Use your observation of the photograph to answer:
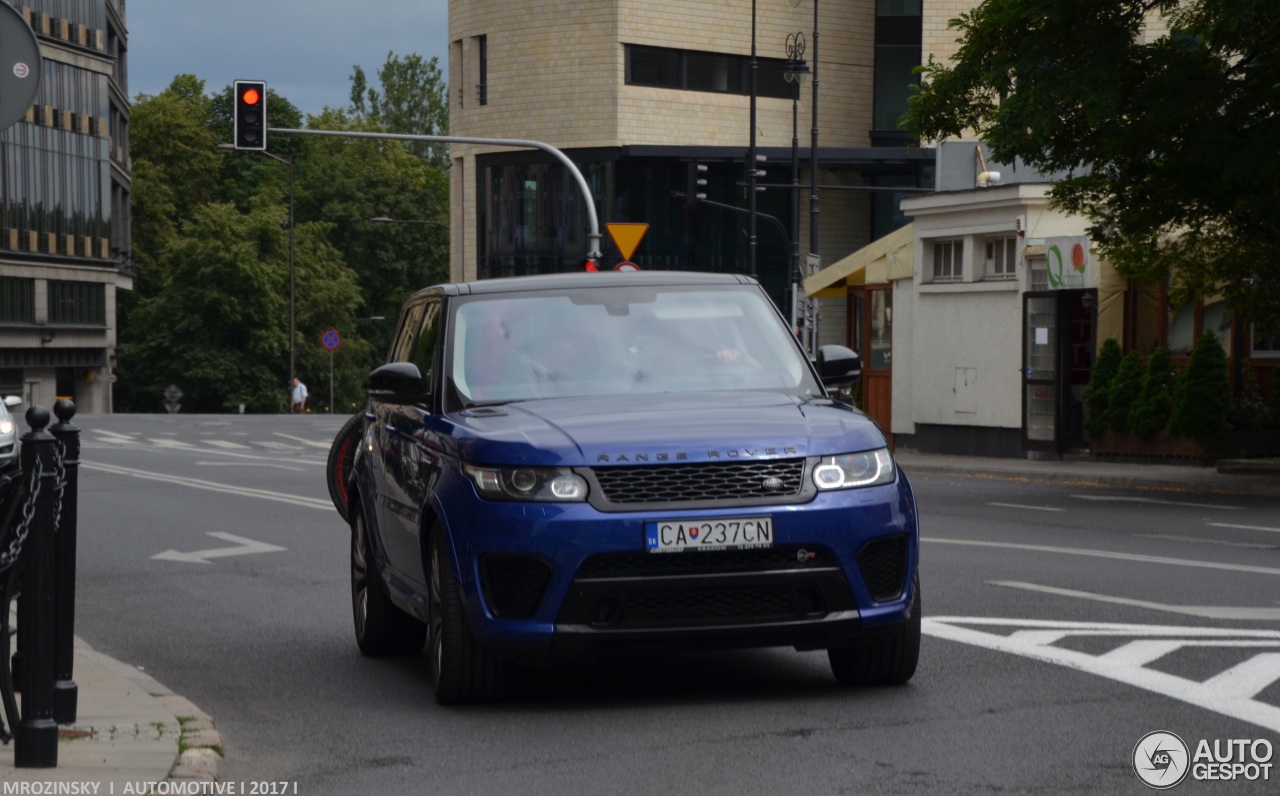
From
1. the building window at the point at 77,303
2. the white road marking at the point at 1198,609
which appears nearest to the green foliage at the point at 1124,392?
the white road marking at the point at 1198,609

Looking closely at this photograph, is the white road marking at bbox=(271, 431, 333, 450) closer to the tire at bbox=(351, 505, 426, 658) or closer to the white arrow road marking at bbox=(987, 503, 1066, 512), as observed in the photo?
the white arrow road marking at bbox=(987, 503, 1066, 512)

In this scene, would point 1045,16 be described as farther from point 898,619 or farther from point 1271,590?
point 898,619

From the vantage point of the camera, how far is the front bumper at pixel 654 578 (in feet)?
25.4

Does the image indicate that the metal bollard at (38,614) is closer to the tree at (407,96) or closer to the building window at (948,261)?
the building window at (948,261)

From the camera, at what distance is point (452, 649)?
320 inches

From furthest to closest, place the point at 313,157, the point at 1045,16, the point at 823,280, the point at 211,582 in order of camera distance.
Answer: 1. the point at 313,157
2. the point at 823,280
3. the point at 1045,16
4. the point at 211,582

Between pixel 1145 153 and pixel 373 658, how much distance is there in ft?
46.4

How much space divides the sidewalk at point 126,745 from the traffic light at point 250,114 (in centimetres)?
2361

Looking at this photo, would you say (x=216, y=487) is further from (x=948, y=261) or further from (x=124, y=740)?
(x=124, y=740)

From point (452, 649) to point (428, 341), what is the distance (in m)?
1.90

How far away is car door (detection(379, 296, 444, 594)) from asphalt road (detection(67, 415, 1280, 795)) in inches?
22.2

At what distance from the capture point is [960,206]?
3488cm

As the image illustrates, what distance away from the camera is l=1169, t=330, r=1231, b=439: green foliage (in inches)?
1147

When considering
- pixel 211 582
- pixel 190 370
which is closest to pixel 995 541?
pixel 211 582
